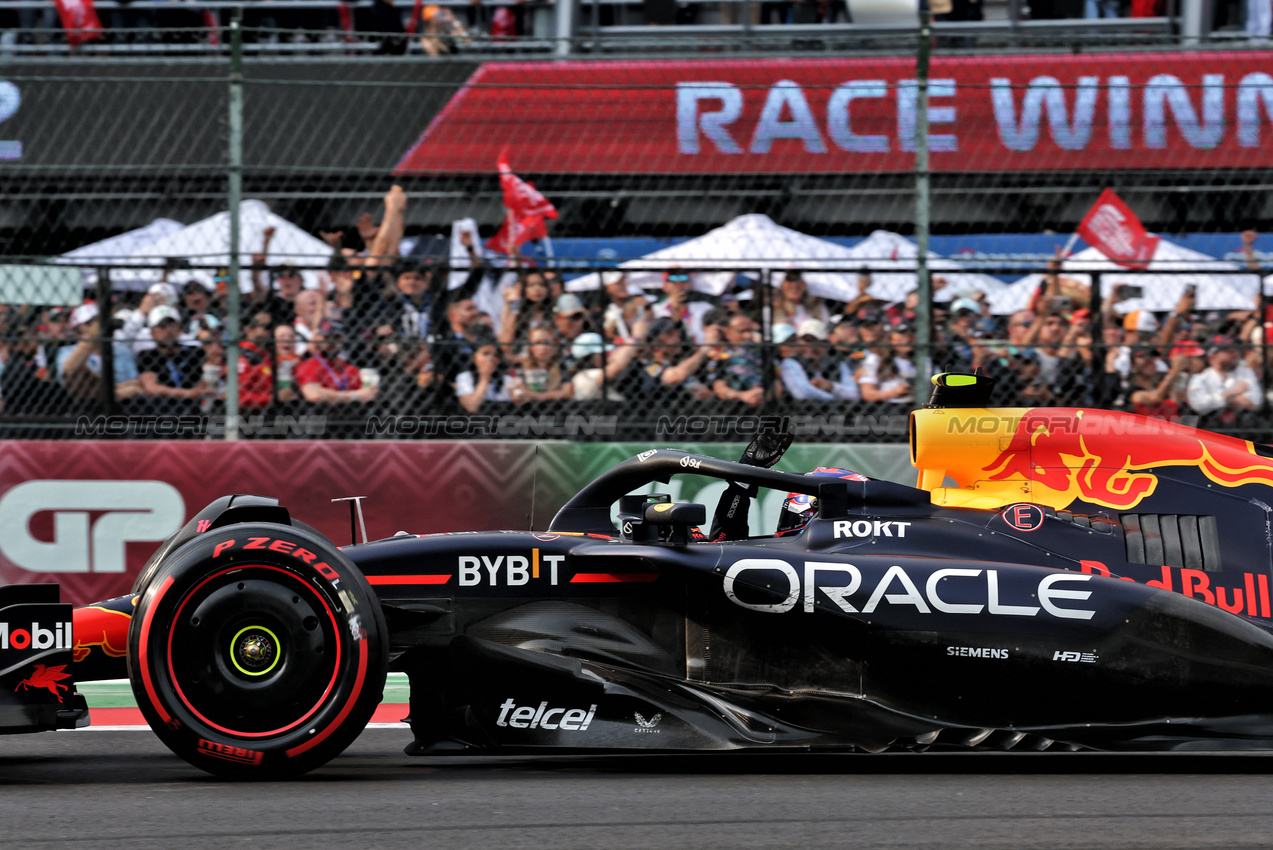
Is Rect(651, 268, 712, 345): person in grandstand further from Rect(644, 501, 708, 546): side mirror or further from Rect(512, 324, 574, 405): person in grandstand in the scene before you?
Rect(644, 501, 708, 546): side mirror

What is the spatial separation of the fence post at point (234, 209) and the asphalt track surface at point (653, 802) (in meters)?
2.22

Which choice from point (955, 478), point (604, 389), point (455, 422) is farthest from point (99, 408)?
point (955, 478)

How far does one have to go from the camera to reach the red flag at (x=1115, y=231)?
317 inches

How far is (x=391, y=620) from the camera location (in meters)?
4.53

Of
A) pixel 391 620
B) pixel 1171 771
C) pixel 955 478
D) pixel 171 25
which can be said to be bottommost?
pixel 1171 771

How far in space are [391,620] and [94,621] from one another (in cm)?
85

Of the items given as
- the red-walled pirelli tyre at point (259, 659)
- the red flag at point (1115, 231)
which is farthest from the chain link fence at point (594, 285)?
the red-walled pirelli tyre at point (259, 659)

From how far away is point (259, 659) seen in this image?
168 inches

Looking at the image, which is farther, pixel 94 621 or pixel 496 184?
pixel 496 184

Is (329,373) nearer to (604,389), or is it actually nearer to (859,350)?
(604,389)

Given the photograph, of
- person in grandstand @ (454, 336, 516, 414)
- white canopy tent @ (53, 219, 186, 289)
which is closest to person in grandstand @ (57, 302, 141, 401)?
white canopy tent @ (53, 219, 186, 289)

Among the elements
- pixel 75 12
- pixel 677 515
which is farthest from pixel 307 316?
pixel 75 12

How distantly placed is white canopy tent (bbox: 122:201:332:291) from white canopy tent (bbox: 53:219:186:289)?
5 centimetres

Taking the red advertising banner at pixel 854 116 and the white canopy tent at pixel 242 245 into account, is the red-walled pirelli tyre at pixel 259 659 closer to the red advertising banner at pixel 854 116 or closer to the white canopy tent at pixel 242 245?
the white canopy tent at pixel 242 245
